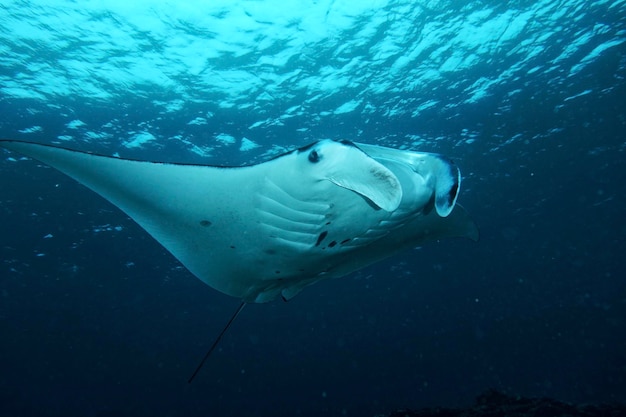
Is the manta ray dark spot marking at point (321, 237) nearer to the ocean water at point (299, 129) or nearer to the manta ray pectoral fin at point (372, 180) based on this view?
the manta ray pectoral fin at point (372, 180)

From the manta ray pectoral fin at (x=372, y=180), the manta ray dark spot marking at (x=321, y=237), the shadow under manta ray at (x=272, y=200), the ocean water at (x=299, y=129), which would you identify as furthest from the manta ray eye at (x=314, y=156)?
the ocean water at (x=299, y=129)

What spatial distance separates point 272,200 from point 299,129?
27.2ft

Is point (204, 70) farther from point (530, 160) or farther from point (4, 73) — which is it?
point (530, 160)

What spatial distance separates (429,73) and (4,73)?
10.2m

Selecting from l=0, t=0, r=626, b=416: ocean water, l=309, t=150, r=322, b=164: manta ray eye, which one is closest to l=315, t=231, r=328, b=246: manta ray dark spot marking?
l=309, t=150, r=322, b=164: manta ray eye

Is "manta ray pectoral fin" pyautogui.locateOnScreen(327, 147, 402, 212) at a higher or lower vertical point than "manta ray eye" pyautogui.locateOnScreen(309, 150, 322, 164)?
lower

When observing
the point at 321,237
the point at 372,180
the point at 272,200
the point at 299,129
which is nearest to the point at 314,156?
the point at 372,180

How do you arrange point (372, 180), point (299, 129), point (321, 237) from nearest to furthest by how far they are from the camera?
point (372, 180) < point (321, 237) < point (299, 129)

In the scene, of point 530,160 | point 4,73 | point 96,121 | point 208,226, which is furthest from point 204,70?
point 530,160

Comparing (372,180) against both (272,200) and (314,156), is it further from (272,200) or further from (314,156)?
(272,200)

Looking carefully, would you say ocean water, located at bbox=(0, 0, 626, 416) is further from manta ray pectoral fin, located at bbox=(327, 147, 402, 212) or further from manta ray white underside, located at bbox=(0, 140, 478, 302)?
manta ray pectoral fin, located at bbox=(327, 147, 402, 212)

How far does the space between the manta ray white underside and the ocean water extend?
5710mm

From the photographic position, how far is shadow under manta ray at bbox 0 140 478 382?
8.06 ft

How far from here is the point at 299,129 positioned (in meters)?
10.9
